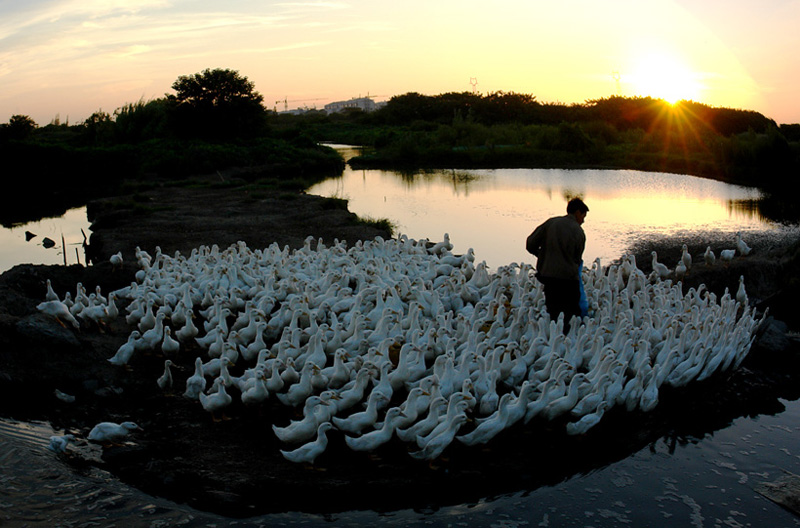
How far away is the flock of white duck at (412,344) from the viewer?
7246 mm

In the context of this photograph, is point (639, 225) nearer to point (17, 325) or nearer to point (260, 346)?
point (260, 346)

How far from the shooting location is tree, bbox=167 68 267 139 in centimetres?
4584

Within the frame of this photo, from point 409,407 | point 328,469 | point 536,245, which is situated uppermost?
point 536,245

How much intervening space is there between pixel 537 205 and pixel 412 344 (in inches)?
738

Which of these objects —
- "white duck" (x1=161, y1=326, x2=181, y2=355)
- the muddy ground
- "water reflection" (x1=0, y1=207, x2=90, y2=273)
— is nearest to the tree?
"water reflection" (x1=0, y1=207, x2=90, y2=273)

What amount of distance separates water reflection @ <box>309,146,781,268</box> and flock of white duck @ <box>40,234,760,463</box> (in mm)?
6273

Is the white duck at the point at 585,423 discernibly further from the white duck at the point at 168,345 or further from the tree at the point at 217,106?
the tree at the point at 217,106

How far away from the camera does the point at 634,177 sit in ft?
109

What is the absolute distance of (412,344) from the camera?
27.0 feet

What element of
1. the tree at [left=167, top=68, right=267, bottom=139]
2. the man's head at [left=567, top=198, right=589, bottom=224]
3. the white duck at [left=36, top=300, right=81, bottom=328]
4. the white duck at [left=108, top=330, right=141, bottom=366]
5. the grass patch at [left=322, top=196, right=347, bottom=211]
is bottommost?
the white duck at [left=108, top=330, right=141, bottom=366]

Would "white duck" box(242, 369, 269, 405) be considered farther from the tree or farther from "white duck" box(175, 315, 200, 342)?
the tree

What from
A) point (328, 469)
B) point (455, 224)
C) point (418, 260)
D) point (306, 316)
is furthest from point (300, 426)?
point (455, 224)

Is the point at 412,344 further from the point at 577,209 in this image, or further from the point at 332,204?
the point at 332,204

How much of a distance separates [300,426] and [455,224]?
16.2 m
